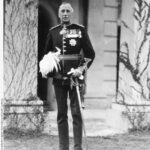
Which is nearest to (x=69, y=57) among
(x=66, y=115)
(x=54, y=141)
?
(x=66, y=115)

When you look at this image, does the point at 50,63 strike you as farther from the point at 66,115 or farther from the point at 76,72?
the point at 66,115

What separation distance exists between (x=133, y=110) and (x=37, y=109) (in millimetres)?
1621

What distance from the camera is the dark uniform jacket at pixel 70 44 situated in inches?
200

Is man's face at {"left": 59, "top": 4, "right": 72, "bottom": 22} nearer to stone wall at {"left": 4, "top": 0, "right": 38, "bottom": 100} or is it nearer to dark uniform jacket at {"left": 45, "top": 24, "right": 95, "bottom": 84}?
dark uniform jacket at {"left": 45, "top": 24, "right": 95, "bottom": 84}

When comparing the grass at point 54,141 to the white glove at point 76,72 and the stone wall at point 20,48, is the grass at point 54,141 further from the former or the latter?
the white glove at point 76,72

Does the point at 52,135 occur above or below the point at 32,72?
below

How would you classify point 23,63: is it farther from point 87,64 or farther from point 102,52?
point 102,52

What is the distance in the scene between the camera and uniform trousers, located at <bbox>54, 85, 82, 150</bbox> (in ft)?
16.5

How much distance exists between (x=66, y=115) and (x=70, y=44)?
2.73 ft

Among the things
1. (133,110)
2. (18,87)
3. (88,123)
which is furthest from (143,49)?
(18,87)

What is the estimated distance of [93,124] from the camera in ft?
25.8

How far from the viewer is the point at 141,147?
240 inches

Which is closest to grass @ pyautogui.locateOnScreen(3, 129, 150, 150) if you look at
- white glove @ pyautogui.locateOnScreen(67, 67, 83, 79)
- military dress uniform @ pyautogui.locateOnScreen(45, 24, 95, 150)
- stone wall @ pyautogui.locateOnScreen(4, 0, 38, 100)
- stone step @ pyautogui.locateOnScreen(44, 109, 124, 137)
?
stone step @ pyautogui.locateOnScreen(44, 109, 124, 137)

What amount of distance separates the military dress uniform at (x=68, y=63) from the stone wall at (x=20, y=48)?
1.66 meters
